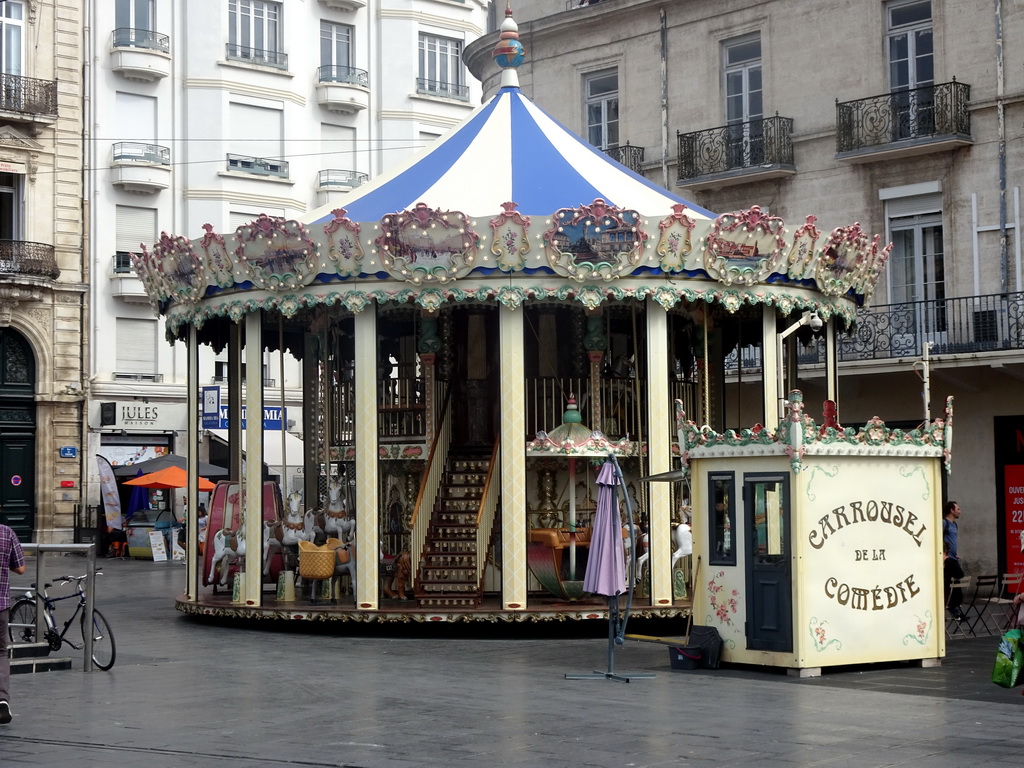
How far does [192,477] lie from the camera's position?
874 inches

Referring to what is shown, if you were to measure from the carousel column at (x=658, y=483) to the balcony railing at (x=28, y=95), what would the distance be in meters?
26.4

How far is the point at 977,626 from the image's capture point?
20516 mm

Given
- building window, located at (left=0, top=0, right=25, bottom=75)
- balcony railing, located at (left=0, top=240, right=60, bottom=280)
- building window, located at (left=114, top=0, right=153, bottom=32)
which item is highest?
building window, located at (left=114, top=0, right=153, bottom=32)

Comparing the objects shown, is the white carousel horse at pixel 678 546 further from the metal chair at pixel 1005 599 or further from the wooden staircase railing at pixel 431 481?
the metal chair at pixel 1005 599

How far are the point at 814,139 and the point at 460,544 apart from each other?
12696 millimetres

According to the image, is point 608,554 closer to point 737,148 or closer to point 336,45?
point 737,148

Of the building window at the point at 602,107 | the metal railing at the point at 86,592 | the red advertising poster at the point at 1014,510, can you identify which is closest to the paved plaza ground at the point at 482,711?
the metal railing at the point at 86,592

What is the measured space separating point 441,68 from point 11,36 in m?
14.4

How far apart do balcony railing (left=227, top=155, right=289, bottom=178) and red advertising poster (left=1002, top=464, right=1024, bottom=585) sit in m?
25.9

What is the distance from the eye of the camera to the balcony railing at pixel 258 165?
150 ft

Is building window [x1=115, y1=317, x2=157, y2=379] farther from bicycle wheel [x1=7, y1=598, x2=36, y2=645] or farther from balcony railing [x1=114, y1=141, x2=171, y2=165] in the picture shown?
bicycle wheel [x1=7, y1=598, x2=36, y2=645]

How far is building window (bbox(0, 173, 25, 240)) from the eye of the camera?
4122 cm

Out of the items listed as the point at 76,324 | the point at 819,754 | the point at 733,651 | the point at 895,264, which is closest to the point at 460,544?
the point at 733,651

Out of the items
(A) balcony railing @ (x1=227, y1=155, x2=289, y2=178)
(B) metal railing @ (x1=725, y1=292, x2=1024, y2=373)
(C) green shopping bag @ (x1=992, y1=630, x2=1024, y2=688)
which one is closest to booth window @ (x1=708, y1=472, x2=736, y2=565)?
(C) green shopping bag @ (x1=992, y1=630, x2=1024, y2=688)
